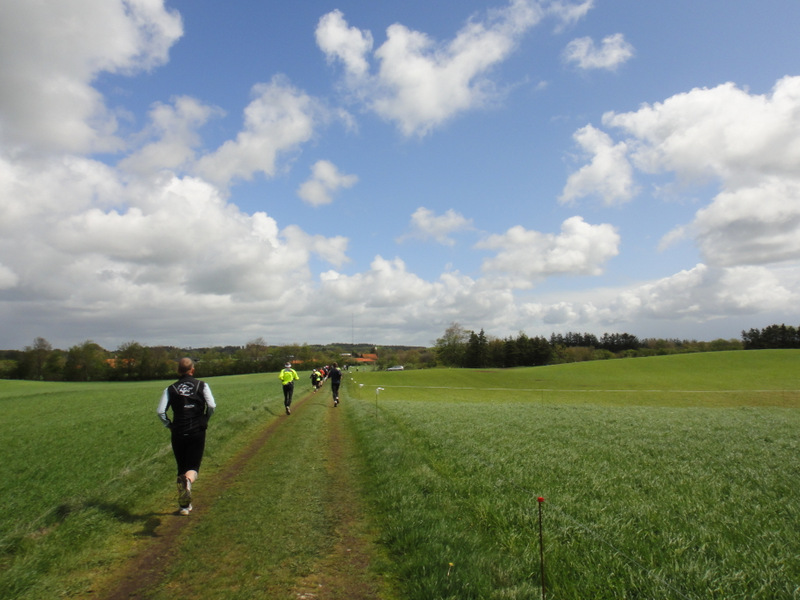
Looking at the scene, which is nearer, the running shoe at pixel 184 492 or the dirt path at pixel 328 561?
the dirt path at pixel 328 561

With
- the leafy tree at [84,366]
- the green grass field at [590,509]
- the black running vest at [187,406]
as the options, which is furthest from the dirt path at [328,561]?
the leafy tree at [84,366]

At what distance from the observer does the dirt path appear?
422cm

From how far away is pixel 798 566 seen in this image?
15.5ft

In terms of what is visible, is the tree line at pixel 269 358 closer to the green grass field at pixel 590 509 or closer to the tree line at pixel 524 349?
the tree line at pixel 524 349

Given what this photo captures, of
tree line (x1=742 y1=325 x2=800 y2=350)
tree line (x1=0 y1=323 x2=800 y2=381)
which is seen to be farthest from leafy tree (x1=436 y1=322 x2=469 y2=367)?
tree line (x1=742 y1=325 x2=800 y2=350)

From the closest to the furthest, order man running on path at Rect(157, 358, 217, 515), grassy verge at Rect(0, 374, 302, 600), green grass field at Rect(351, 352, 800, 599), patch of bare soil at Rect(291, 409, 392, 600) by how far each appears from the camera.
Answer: patch of bare soil at Rect(291, 409, 392, 600) < green grass field at Rect(351, 352, 800, 599) < grassy verge at Rect(0, 374, 302, 600) < man running on path at Rect(157, 358, 217, 515)

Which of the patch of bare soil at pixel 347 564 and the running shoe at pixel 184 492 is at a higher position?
the running shoe at pixel 184 492

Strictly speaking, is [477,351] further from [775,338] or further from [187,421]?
[187,421]

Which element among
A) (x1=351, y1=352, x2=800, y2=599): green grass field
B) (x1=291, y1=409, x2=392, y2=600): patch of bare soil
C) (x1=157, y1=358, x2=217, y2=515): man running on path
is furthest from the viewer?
(x1=157, y1=358, x2=217, y2=515): man running on path

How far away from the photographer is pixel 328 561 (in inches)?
190

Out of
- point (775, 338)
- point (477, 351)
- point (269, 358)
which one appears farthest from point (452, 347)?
point (775, 338)

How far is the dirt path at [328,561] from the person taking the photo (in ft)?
13.9

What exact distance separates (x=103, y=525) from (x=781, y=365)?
92.3m

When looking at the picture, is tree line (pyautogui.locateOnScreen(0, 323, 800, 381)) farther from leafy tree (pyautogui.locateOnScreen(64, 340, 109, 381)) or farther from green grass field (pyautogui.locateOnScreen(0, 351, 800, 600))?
green grass field (pyautogui.locateOnScreen(0, 351, 800, 600))
